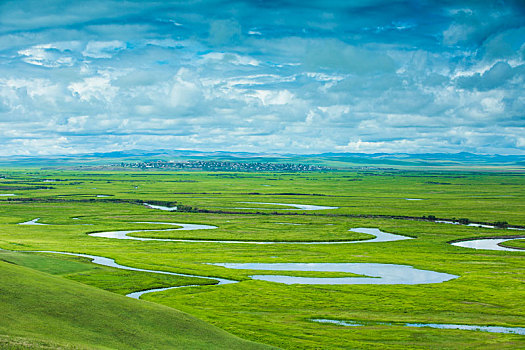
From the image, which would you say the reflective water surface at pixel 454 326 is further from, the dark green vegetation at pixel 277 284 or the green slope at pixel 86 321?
the green slope at pixel 86 321

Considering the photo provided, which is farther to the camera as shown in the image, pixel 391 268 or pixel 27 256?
pixel 391 268

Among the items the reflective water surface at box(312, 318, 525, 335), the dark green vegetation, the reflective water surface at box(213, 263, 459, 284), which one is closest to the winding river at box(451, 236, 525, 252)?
the dark green vegetation

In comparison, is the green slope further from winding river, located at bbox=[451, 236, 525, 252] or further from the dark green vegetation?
winding river, located at bbox=[451, 236, 525, 252]

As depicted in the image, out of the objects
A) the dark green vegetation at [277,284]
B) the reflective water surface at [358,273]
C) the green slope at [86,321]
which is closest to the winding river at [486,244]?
the dark green vegetation at [277,284]

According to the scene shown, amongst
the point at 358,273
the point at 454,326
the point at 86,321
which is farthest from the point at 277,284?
the point at 86,321

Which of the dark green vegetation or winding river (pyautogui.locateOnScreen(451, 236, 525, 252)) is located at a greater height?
the dark green vegetation

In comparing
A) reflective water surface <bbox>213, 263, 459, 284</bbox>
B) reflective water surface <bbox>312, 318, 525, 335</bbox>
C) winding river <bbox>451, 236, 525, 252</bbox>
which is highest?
reflective water surface <bbox>312, 318, 525, 335</bbox>

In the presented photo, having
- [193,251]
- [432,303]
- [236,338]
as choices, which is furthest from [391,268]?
[236,338]

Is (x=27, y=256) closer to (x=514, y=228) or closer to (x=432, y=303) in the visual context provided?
(x=432, y=303)
